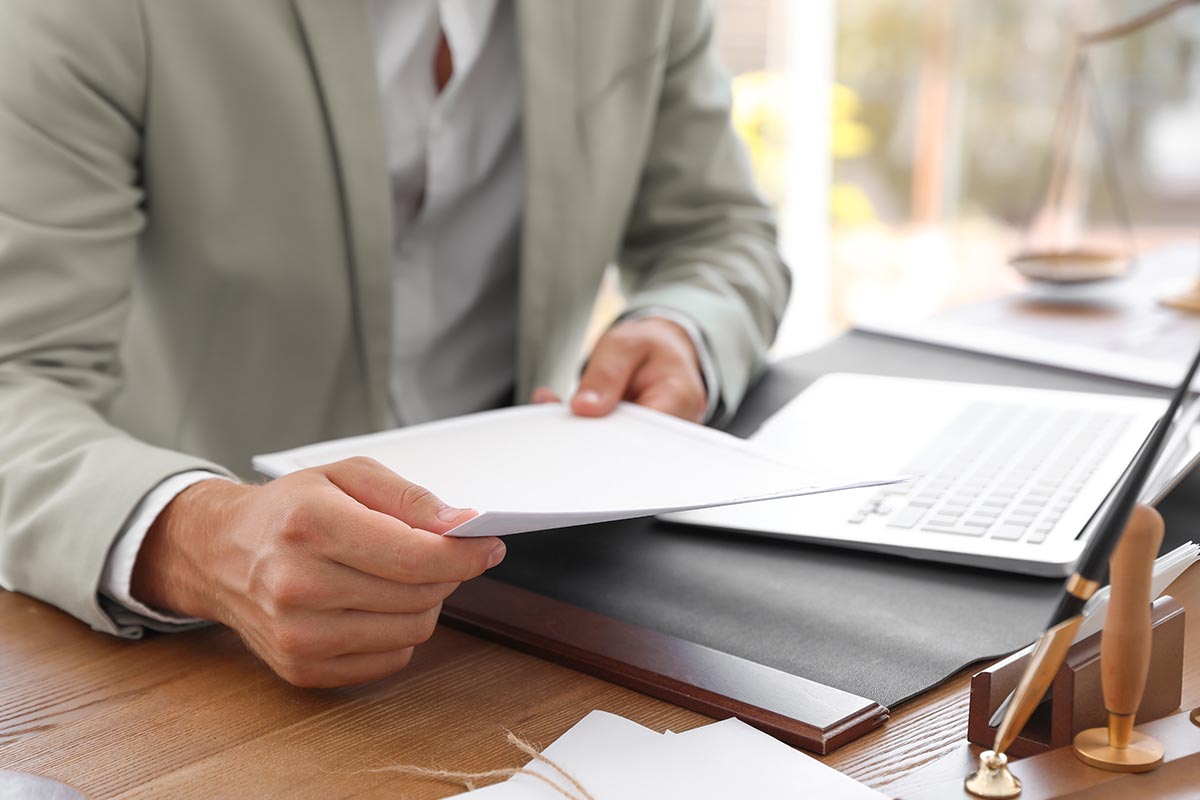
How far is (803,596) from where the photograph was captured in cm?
77

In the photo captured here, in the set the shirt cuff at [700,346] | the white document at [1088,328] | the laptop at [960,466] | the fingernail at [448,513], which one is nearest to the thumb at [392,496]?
the fingernail at [448,513]

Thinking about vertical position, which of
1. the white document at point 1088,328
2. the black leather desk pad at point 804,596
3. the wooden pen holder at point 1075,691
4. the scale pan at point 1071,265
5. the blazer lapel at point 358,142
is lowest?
the white document at point 1088,328

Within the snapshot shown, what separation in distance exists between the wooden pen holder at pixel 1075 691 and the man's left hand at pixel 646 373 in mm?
458

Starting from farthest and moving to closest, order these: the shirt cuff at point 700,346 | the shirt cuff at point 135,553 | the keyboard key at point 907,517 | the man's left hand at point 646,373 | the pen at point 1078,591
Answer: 1. the shirt cuff at point 700,346
2. the man's left hand at point 646,373
3. the keyboard key at point 907,517
4. the shirt cuff at point 135,553
5. the pen at point 1078,591

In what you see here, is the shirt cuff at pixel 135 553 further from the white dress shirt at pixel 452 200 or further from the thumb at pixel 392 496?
the white dress shirt at pixel 452 200

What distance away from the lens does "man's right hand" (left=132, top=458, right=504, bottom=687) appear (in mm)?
628

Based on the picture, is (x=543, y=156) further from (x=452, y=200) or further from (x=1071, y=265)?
(x=1071, y=265)

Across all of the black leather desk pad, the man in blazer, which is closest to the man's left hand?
the man in blazer

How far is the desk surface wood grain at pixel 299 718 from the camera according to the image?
0.58 meters

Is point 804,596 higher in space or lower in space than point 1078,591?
lower

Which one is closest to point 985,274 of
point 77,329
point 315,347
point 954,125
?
point 954,125

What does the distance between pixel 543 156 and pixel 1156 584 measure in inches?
33.8

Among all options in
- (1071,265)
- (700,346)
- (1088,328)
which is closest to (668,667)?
(700,346)

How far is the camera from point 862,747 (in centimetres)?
59
